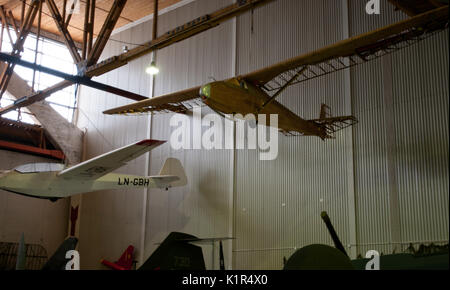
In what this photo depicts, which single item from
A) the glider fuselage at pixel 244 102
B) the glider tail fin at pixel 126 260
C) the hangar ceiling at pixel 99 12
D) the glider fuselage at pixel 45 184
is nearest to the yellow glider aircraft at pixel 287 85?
the glider fuselage at pixel 244 102

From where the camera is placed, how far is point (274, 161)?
38.4 ft

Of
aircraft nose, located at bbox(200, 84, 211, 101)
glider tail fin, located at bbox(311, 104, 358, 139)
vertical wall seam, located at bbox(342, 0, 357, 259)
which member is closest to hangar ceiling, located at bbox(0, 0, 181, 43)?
vertical wall seam, located at bbox(342, 0, 357, 259)

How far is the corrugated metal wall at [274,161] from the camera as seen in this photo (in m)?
7.72

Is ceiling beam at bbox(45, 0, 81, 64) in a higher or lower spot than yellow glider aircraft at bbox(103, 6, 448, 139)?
higher

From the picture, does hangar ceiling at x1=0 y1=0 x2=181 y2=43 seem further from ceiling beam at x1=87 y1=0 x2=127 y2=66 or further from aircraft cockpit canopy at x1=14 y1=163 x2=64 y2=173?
aircraft cockpit canopy at x1=14 y1=163 x2=64 y2=173

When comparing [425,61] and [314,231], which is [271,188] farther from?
[425,61]

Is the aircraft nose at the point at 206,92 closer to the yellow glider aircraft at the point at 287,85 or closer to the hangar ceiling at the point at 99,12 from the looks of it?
the yellow glider aircraft at the point at 287,85

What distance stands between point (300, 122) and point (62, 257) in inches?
246

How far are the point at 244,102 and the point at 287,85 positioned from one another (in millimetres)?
925

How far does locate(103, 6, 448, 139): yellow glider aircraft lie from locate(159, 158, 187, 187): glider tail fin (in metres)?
1.97

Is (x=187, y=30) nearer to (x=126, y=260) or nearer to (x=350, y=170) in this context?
(x=350, y=170)

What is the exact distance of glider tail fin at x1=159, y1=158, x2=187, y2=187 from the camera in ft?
44.2

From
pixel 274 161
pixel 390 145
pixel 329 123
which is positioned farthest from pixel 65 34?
pixel 390 145
